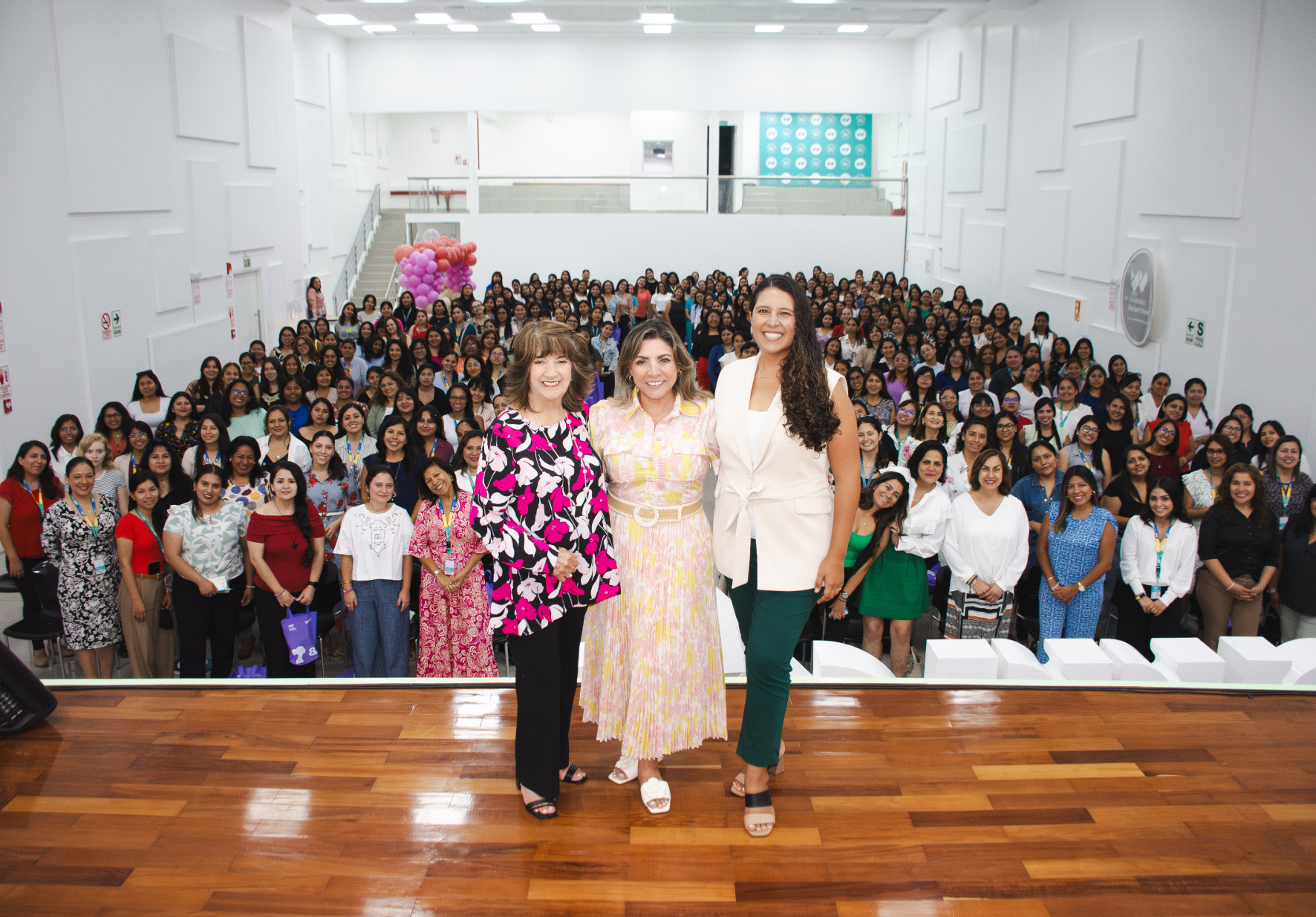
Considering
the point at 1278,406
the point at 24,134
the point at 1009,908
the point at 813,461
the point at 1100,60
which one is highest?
the point at 1100,60

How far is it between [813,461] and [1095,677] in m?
1.81

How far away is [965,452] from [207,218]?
10140 millimetres

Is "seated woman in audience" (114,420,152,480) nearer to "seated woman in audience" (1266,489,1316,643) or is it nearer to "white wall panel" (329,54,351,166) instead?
"seated woman in audience" (1266,489,1316,643)

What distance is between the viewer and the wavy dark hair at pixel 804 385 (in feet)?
8.16

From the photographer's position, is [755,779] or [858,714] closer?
[755,779]

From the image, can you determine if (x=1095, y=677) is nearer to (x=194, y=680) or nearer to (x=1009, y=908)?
(x=1009, y=908)

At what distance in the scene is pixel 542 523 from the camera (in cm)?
260

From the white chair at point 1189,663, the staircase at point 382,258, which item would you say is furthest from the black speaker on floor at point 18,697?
the staircase at point 382,258

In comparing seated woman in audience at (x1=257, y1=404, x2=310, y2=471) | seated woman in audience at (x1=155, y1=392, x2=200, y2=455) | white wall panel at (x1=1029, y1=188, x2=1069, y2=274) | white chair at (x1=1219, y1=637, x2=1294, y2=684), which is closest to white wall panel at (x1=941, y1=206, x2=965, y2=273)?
white wall panel at (x1=1029, y1=188, x2=1069, y2=274)

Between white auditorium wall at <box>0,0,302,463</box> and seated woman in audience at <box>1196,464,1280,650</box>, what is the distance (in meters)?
8.97

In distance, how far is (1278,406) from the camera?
786cm

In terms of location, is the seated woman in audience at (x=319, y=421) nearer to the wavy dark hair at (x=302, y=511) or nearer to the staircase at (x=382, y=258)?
the wavy dark hair at (x=302, y=511)

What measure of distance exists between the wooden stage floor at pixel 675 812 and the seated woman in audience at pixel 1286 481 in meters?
2.74

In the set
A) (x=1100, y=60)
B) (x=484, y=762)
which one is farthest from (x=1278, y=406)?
(x=484, y=762)
